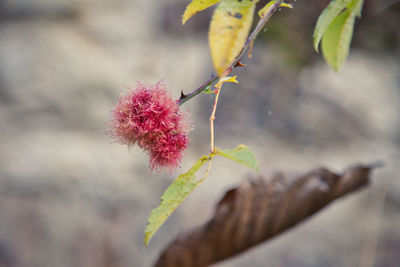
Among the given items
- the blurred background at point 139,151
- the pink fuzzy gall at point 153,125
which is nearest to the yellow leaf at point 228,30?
the pink fuzzy gall at point 153,125

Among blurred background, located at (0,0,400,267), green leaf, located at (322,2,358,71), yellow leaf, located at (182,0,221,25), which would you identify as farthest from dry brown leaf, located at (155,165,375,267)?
blurred background, located at (0,0,400,267)

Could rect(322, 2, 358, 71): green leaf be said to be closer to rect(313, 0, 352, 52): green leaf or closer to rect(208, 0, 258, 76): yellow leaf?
rect(313, 0, 352, 52): green leaf

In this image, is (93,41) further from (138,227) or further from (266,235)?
(266,235)

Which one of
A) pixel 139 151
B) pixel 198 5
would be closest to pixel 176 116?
pixel 198 5

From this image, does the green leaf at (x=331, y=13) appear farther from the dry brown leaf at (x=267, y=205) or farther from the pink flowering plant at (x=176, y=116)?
the dry brown leaf at (x=267, y=205)

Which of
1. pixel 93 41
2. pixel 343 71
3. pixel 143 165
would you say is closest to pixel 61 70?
pixel 93 41
